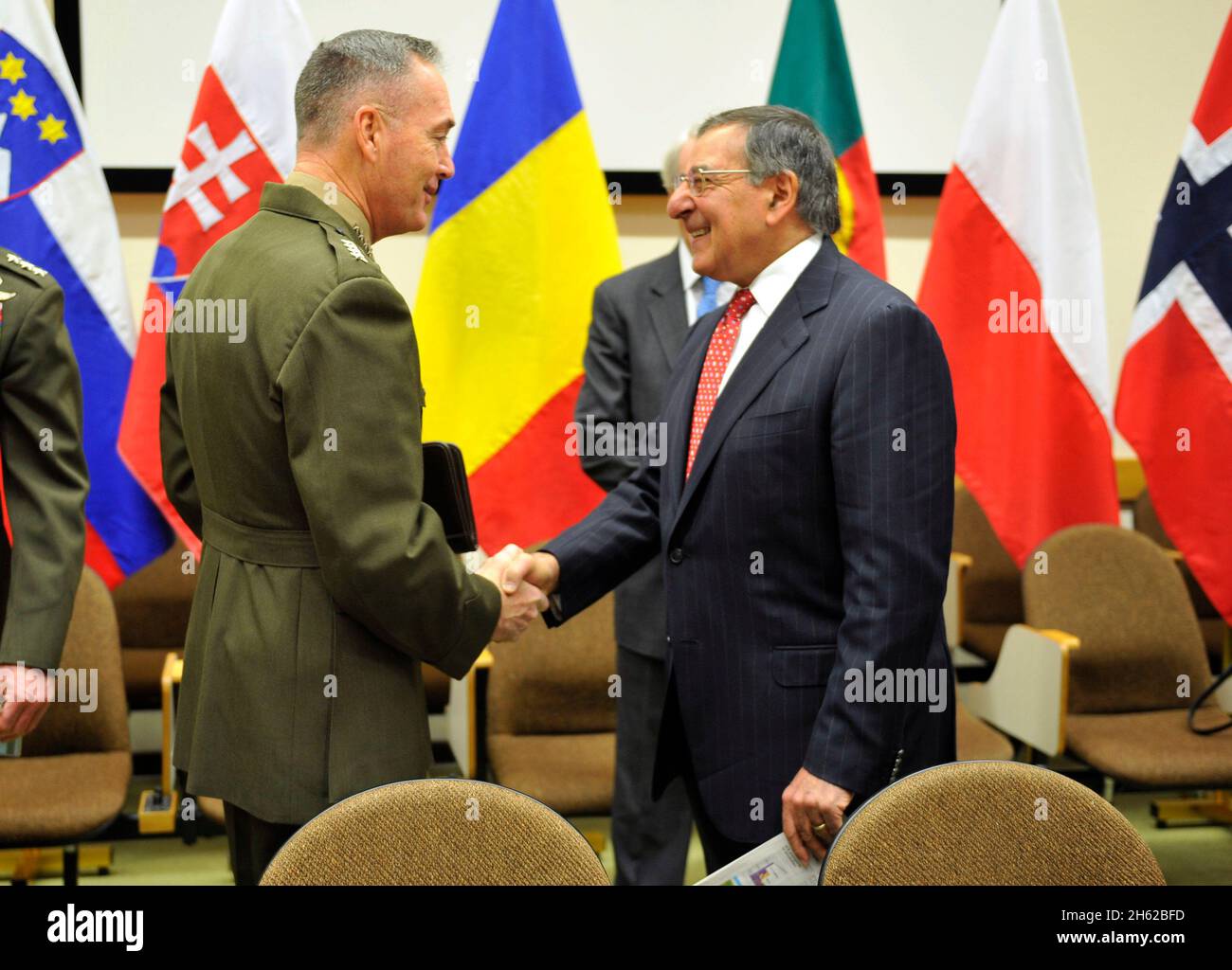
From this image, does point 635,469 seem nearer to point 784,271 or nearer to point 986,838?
point 784,271

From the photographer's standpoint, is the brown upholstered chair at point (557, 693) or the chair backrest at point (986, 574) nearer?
the brown upholstered chair at point (557, 693)

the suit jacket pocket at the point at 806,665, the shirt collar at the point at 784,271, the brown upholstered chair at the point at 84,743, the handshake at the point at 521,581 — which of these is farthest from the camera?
the brown upholstered chair at the point at 84,743

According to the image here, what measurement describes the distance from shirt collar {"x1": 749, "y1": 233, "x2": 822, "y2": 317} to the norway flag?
2.18m

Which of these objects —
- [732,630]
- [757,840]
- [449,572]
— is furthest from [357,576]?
[757,840]

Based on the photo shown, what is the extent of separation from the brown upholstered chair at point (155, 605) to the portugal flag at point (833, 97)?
233 centimetres

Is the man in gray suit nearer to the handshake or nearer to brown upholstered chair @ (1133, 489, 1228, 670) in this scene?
the handshake

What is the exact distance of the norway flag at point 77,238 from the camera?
346 cm

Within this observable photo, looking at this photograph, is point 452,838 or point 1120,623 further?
point 1120,623

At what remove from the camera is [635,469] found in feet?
10.3

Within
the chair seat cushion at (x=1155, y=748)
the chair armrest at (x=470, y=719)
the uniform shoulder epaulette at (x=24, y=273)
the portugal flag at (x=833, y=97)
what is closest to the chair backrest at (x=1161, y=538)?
the chair seat cushion at (x=1155, y=748)

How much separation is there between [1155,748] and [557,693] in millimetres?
1616

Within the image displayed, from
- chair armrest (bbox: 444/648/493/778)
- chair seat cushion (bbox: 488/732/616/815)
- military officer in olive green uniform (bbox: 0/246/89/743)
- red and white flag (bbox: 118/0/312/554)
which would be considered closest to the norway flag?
red and white flag (bbox: 118/0/312/554)

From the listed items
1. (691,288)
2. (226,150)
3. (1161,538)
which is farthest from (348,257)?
(1161,538)

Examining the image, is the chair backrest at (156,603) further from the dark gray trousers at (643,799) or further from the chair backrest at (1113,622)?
the chair backrest at (1113,622)
